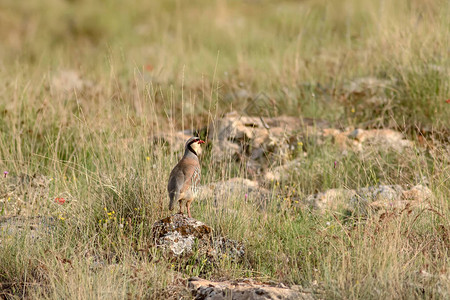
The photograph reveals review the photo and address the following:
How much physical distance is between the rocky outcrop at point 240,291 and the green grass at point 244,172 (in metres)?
0.10

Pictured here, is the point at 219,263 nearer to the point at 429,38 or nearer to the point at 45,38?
the point at 429,38

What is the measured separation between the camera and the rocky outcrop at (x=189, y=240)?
13.9 feet

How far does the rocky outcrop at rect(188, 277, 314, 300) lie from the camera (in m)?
3.47

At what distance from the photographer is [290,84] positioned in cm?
827

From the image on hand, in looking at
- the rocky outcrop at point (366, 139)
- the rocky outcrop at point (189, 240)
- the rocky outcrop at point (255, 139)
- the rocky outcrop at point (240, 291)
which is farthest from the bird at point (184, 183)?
the rocky outcrop at point (366, 139)

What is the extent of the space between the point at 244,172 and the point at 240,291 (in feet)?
10.1

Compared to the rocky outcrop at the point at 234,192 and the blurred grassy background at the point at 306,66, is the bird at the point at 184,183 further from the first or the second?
the blurred grassy background at the point at 306,66

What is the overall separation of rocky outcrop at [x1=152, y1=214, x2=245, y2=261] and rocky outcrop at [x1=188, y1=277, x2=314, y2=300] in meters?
0.38

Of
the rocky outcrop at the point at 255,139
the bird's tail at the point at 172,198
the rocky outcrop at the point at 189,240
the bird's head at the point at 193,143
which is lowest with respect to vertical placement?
the rocky outcrop at the point at 255,139

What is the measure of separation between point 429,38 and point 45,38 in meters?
11.6

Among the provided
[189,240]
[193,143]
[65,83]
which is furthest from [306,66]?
[189,240]

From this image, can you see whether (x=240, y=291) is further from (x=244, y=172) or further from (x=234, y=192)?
(x=244, y=172)

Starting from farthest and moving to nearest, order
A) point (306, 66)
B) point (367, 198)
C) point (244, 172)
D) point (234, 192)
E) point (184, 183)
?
point (306, 66)
point (244, 172)
point (367, 198)
point (234, 192)
point (184, 183)

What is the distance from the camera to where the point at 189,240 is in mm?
4273
